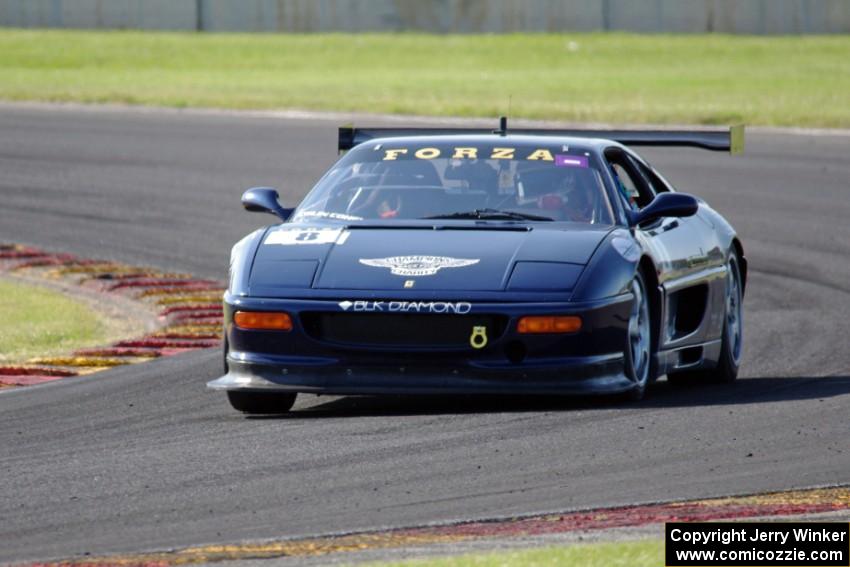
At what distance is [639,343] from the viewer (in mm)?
8484

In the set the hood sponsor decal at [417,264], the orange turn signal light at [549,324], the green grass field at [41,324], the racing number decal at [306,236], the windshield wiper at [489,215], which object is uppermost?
the windshield wiper at [489,215]

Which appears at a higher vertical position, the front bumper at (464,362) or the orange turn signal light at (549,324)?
the orange turn signal light at (549,324)

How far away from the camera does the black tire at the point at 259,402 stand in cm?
842

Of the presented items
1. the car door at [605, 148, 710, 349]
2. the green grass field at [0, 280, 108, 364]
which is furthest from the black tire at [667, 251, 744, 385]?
the green grass field at [0, 280, 108, 364]

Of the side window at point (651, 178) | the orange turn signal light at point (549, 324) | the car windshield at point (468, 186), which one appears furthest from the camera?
the side window at point (651, 178)

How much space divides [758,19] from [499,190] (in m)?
41.9

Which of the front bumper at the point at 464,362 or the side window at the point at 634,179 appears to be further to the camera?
the side window at the point at 634,179

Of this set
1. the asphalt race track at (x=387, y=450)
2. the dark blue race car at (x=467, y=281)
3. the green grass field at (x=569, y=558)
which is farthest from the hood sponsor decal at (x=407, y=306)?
the green grass field at (x=569, y=558)

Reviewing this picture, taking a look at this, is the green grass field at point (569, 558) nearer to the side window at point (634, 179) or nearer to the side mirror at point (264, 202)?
the side mirror at point (264, 202)

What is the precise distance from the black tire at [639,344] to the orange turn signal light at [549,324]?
34 centimetres

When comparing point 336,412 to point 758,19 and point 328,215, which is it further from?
point 758,19

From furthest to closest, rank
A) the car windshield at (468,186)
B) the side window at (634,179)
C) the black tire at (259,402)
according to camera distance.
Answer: the side window at (634,179)
the car windshield at (468,186)
the black tire at (259,402)

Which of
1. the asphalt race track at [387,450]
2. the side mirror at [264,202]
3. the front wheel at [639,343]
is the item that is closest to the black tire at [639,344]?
the front wheel at [639,343]

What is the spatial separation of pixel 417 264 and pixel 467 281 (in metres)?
0.26
